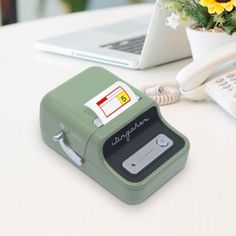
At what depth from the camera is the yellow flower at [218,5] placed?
74 centimetres

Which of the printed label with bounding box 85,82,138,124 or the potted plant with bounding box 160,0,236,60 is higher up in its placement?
the potted plant with bounding box 160,0,236,60

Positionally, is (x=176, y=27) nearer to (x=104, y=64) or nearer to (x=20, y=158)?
(x=104, y=64)

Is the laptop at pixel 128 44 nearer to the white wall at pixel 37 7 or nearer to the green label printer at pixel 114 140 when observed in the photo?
the green label printer at pixel 114 140

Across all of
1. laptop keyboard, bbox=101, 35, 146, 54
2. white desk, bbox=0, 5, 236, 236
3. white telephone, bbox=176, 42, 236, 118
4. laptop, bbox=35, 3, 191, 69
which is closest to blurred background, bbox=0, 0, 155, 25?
laptop, bbox=35, 3, 191, 69

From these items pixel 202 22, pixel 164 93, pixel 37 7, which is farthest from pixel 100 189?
pixel 37 7

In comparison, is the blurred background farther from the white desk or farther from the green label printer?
the green label printer

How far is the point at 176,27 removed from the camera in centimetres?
84

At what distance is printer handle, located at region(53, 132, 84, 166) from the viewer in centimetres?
62

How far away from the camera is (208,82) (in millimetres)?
775

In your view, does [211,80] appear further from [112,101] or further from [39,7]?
[39,7]

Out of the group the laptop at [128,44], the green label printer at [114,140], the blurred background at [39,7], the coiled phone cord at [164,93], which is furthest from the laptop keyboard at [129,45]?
the blurred background at [39,7]

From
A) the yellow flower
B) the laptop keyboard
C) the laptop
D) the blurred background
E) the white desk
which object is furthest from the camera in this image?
the blurred background

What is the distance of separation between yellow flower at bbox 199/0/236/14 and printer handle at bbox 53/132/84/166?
33 cm

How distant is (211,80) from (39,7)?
1.28 meters
